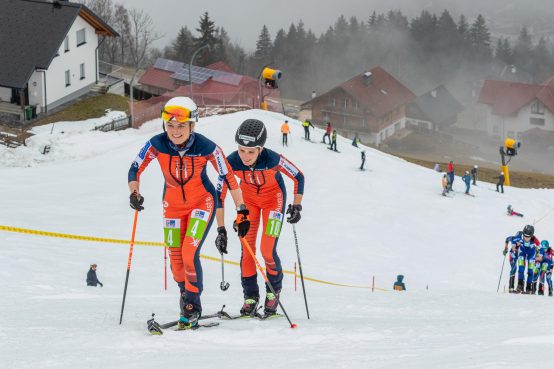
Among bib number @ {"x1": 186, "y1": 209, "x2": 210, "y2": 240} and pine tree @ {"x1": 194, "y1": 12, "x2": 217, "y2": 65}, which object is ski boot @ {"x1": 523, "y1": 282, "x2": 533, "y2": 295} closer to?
bib number @ {"x1": 186, "y1": 209, "x2": 210, "y2": 240}

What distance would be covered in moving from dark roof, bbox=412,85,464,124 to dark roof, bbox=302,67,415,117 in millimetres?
3781

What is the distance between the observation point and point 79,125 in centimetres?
4372

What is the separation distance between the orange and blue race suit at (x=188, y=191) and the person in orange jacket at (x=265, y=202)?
2.54 feet

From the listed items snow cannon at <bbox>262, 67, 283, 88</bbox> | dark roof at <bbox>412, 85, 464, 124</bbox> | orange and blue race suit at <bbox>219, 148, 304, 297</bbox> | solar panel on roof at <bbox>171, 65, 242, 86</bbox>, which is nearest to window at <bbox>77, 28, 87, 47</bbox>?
snow cannon at <bbox>262, 67, 283, 88</bbox>

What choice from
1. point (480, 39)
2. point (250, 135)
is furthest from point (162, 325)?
point (480, 39)

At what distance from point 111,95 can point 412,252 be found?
3383cm

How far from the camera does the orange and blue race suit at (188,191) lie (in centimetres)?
902

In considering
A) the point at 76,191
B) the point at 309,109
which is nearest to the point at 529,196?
the point at 76,191

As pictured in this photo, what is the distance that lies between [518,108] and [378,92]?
20158 mm

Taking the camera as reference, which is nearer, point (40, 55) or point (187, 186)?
point (187, 186)

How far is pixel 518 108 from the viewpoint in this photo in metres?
99.0

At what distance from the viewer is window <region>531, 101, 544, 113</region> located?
97.2 meters

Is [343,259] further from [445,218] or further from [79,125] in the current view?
[79,125]

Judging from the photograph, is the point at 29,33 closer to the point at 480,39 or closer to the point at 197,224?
the point at 197,224
